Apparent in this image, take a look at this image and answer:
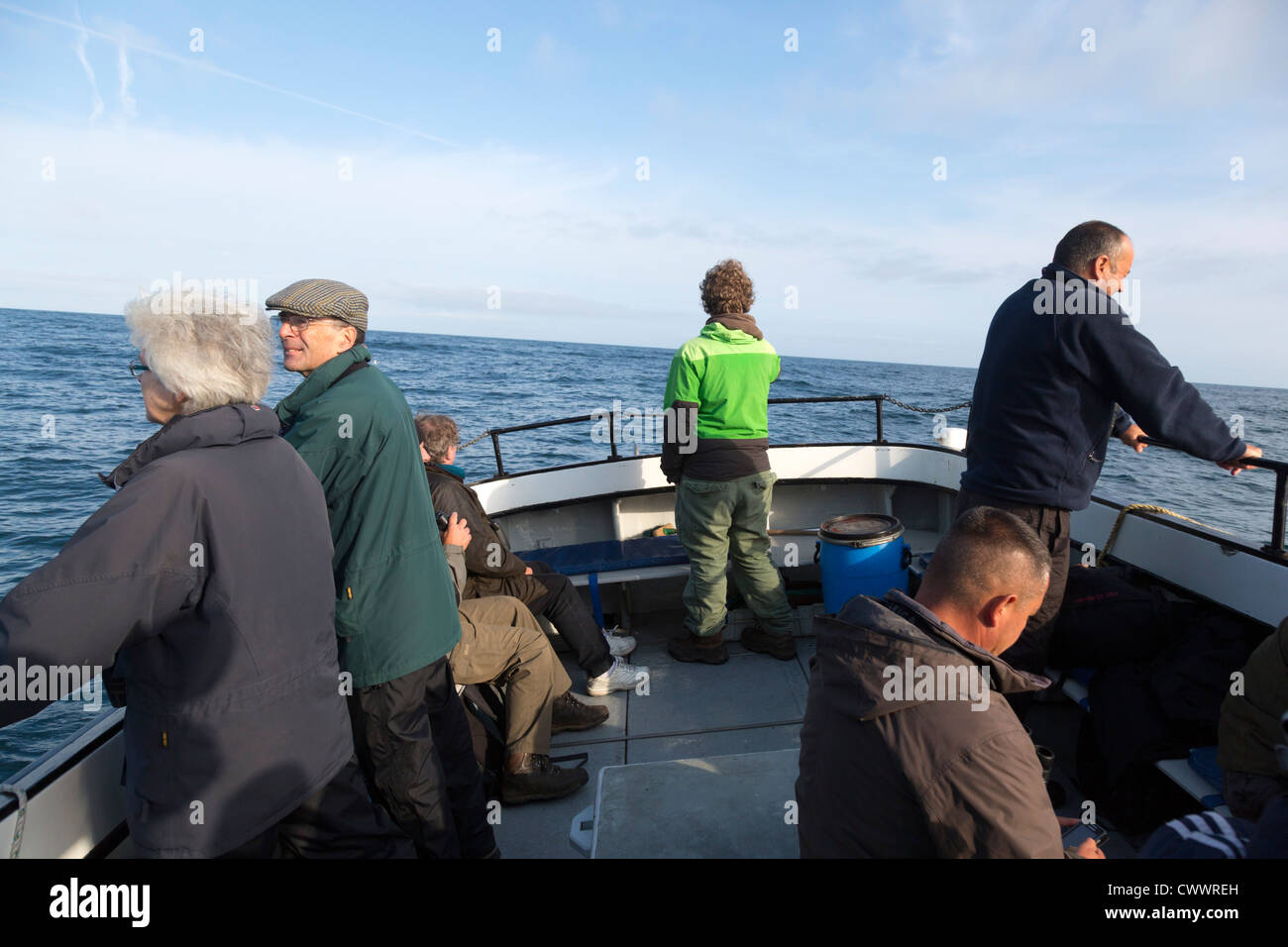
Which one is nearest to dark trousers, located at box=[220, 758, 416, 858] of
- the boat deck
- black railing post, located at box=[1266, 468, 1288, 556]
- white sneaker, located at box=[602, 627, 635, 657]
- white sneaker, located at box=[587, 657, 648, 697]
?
the boat deck

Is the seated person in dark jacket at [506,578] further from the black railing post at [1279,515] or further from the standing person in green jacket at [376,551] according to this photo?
the black railing post at [1279,515]

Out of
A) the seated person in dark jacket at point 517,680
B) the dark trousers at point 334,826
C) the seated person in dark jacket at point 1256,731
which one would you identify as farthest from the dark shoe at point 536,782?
the seated person in dark jacket at point 1256,731

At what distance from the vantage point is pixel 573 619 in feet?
13.8

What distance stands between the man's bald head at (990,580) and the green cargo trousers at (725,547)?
2513 mm

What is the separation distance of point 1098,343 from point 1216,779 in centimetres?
153

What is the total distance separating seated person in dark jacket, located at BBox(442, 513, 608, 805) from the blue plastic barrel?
1729 mm

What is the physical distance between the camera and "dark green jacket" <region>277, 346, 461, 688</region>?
222 cm

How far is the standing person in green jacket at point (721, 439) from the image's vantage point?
4145mm

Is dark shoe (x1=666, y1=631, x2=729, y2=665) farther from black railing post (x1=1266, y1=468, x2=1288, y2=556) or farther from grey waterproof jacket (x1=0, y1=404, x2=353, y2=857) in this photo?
grey waterproof jacket (x1=0, y1=404, x2=353, y2=857)

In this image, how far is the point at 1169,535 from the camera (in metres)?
3.63

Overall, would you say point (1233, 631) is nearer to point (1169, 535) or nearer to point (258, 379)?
point (1169, 535)

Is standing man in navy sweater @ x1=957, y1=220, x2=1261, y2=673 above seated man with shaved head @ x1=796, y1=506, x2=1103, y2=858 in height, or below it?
above

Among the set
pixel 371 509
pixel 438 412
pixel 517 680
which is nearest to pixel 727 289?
pixel 517 680
